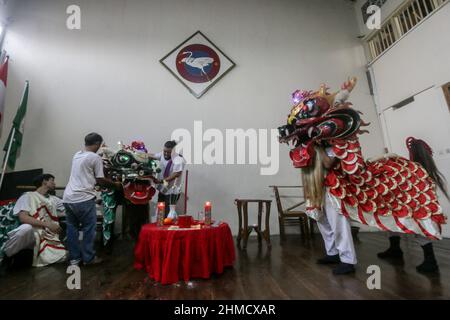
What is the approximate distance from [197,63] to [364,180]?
3587mm

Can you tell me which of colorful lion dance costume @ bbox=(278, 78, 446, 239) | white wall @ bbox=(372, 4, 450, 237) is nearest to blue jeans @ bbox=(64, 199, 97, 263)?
colorful lion dance costume @ bbox=(278, 78, 446, 239)

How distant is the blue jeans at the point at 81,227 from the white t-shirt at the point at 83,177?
7cm

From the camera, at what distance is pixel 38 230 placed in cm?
227

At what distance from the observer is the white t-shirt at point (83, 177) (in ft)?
6.78

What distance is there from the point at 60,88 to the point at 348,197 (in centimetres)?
469

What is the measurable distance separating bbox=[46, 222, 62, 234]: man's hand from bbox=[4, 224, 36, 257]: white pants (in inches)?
5.5

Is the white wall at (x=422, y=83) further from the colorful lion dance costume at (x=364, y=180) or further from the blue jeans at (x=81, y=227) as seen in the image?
the blue jeans at (x=81, y=227)

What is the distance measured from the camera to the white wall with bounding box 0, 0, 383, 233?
12.0 ft

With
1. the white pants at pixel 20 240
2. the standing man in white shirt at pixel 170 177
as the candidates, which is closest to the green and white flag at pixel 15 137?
the white pants at pixel 20 240

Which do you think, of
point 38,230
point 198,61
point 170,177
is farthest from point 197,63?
point 38,230

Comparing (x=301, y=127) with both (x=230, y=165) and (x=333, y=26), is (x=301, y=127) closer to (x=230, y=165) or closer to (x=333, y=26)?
(x=230, y=165)

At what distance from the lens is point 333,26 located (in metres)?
4.62

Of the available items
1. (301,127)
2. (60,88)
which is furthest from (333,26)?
(60,88)

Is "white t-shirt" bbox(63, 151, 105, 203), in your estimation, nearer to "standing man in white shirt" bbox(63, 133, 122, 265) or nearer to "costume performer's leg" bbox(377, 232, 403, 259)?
"standing man in white shirt" bbox(63, 133, 122, 265)
